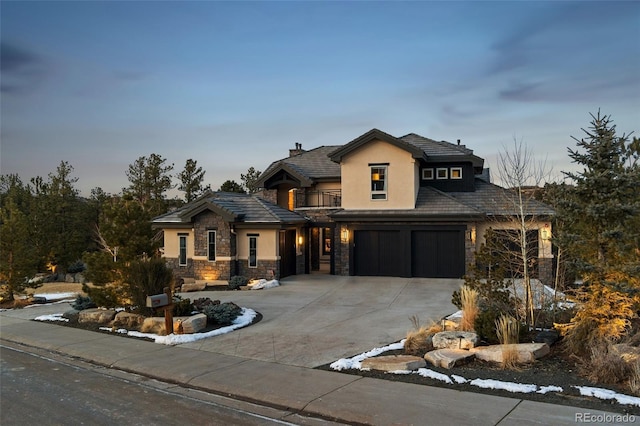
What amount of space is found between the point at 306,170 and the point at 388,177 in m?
5.14

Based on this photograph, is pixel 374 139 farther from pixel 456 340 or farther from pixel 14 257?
pixel 14 257

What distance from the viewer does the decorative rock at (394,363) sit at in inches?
312

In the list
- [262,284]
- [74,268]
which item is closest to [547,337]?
[262,284]

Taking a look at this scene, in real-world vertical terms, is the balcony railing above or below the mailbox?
above

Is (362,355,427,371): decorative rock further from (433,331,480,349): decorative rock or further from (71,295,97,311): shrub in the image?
(71,295,97,311): shrub

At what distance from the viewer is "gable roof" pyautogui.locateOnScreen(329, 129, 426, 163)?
21.0 m

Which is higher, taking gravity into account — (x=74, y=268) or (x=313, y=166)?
(x=313, y=166)

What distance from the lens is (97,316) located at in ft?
43.4

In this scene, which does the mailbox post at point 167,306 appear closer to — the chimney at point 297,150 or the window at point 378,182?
the window at point 378,182

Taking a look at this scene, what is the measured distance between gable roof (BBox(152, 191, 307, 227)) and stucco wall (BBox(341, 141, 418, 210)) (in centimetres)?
297

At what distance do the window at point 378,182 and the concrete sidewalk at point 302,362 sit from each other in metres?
6.34

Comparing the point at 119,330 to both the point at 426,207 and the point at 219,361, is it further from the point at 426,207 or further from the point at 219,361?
the point at 426,207

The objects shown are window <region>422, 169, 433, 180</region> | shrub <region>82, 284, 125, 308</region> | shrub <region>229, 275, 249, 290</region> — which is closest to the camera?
shrub <region>82, 284, 125, 308</region>
